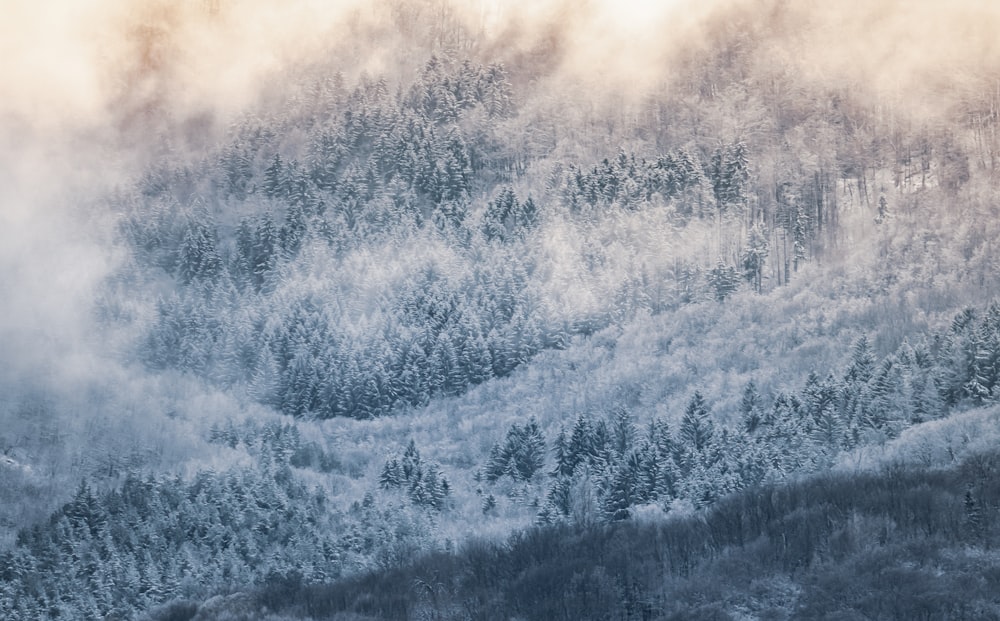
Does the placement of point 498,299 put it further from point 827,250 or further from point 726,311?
point 827,250

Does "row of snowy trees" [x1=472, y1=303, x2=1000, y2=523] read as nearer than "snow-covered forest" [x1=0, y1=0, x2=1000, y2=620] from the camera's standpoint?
No

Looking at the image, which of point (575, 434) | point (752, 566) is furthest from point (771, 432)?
point (752, 566)

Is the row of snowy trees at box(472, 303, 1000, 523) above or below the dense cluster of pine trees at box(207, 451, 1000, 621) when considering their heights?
above

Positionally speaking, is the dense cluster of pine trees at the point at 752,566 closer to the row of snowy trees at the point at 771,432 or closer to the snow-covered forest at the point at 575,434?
the snow-covered forest at the point at 575,434

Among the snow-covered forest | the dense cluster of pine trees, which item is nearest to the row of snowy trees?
the snow-covered forest

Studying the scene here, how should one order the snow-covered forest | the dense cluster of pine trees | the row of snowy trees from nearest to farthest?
the dense cluster of pine trees → the snow-covered forest → the row of snowy trees

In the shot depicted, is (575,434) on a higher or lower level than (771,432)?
higher

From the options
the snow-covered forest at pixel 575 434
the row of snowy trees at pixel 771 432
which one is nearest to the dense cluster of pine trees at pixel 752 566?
the snow-covered forest at pixel 575 434

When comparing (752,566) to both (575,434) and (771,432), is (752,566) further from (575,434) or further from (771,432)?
(575,434)

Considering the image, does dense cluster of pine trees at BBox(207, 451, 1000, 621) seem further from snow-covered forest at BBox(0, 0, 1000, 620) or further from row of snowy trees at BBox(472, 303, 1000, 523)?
row of snowy trees at BBox(472, 303, 1000, 523)

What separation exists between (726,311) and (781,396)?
29319mm

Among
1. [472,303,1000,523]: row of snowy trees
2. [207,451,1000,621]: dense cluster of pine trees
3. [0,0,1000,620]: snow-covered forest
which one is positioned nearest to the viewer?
[207,451,1000,621]: dense cluster of pine trees

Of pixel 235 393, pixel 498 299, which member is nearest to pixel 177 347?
pixel 235 393

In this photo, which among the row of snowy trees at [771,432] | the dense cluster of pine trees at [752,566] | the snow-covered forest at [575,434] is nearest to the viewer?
the dense cluster of pine trees at [752,566]
